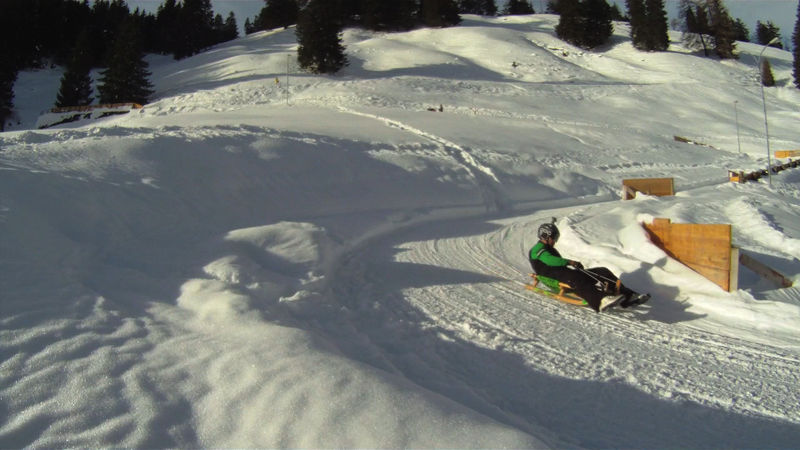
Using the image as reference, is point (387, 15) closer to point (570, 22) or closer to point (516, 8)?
point (570, 22)

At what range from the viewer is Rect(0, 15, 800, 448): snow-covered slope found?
3277mm

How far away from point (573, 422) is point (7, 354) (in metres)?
4.00

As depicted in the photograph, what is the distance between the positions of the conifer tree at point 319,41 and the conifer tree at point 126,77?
35.9ft

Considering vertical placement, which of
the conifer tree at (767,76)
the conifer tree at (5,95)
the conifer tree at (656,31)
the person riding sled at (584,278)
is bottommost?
the person riding sled at (584,278)

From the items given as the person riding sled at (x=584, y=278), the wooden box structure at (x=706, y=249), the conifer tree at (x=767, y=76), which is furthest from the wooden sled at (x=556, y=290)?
the conifer tree at (x=767, y=76)

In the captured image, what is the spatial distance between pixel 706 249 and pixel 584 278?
1791mm

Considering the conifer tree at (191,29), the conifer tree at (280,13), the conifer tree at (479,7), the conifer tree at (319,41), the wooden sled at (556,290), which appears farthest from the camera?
the conifer tree at (479,7)

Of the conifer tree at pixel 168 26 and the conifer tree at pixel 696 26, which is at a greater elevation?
the conifer tree at pixel 168 26

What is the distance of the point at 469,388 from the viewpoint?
4.24m

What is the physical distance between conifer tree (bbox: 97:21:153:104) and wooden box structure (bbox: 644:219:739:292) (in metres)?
34.4

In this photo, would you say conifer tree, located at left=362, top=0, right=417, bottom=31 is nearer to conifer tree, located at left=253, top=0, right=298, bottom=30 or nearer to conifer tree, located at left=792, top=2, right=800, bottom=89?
conifer tree, located at left=253, top=0, right=298, bottom=30

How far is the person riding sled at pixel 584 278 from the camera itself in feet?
20.2

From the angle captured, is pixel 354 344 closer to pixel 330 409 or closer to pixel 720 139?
pixel 330 409

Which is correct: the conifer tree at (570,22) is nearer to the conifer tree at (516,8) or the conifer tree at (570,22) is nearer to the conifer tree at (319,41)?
the conifer tree at (319,41)
